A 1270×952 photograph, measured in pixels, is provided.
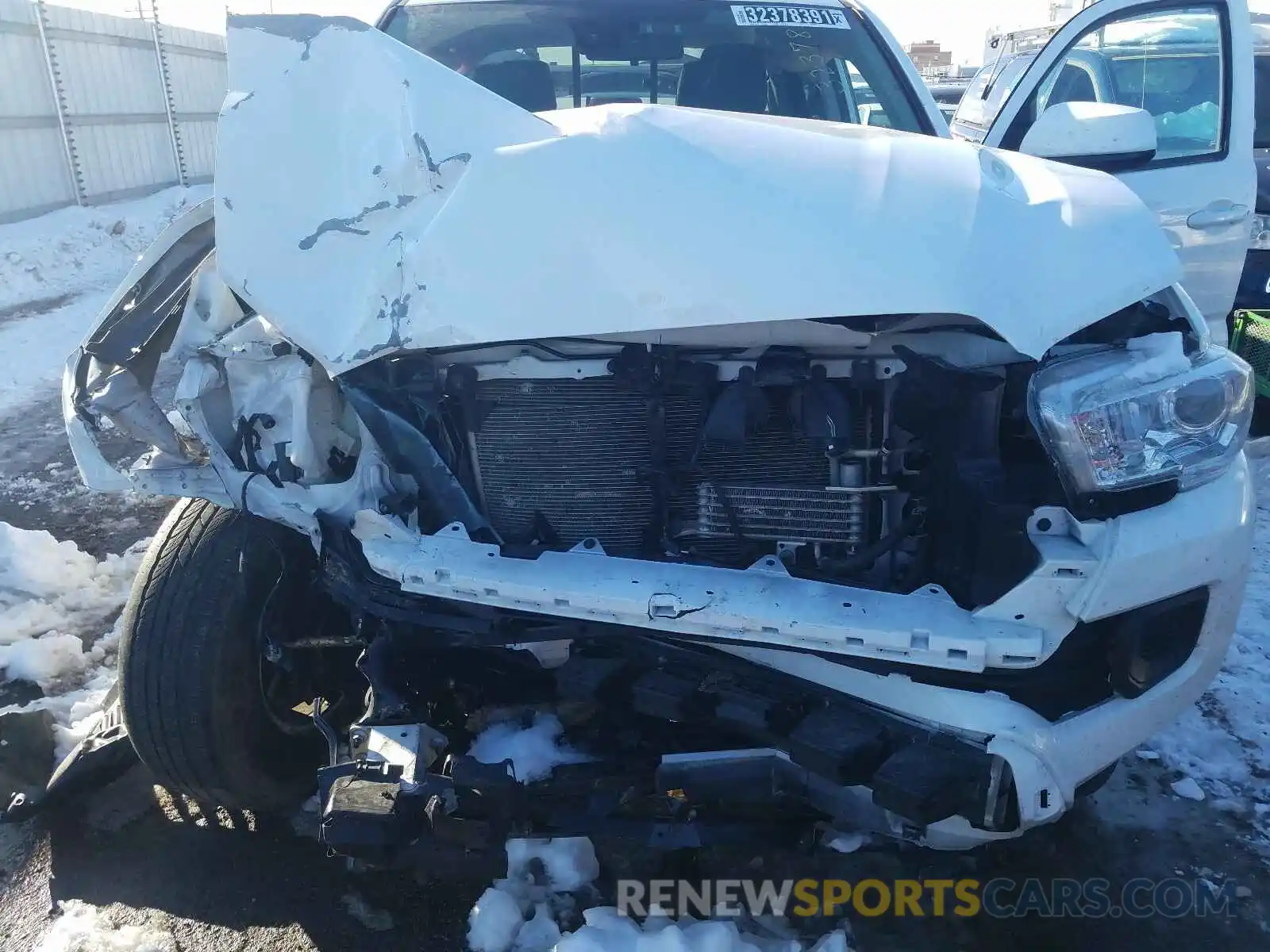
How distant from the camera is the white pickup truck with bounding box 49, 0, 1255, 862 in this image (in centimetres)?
181

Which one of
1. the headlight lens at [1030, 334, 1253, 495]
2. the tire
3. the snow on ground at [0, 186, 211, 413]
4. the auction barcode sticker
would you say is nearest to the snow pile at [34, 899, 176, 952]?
the tire

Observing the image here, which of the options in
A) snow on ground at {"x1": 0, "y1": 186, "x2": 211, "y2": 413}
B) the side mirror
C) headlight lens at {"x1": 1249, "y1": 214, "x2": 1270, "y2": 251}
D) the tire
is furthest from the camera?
snow on ground at {"x1": 0, "y1": 186, "x2": 211, "y2": 413}

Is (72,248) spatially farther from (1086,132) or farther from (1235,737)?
(1235,737)

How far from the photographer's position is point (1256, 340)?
5.20 m

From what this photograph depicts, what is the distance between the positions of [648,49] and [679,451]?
178 cm

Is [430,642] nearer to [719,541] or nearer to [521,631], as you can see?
[521,631]

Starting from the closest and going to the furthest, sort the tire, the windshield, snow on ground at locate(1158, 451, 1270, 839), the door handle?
1. the tire
2. snow on ground at locate(1158, 451, 1270, 839)
3. the windshield
4. the door handle

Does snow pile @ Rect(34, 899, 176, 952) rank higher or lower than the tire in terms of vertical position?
lower

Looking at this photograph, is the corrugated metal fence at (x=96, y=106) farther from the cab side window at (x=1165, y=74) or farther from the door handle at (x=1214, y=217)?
the door handle at (x=1214, y=217)

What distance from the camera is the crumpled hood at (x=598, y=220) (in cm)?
176

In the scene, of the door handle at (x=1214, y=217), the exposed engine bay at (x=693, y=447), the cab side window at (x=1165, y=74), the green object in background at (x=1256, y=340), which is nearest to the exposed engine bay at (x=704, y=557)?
the exposed engine bay at (x=693, y=447)

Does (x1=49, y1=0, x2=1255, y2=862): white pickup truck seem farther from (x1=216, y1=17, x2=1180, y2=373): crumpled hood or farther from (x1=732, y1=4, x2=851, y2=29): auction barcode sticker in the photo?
(x1=732, y1=4, x2=851, y2=29): auction barcode sticker

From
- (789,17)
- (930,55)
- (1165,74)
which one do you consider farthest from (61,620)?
(930,55)

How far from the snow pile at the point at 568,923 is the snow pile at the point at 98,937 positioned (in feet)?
2.38
